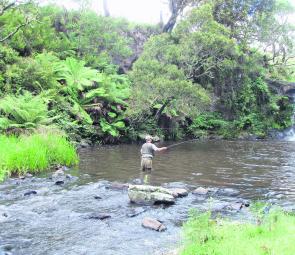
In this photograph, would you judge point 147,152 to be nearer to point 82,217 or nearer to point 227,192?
point 227,192

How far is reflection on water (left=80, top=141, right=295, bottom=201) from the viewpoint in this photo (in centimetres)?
1363

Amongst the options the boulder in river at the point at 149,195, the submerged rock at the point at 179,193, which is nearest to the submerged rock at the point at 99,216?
the boulder in river at the point at 149,195

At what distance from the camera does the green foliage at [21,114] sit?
56.1 feet

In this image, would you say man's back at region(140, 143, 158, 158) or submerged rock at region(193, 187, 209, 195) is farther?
man's back at region(140, 143, 158, 158)

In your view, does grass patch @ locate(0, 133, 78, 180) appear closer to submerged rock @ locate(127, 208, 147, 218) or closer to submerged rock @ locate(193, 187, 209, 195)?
submerged rock @ locate(127, 208, 147, 218)

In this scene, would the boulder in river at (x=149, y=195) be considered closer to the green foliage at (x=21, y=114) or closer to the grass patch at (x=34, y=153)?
the grass patch at (x=34, y=153)

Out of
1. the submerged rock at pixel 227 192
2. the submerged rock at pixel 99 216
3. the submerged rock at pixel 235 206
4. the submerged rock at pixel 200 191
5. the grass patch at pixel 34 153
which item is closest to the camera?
the submerged rock at pixel 99 216

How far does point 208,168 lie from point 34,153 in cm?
719

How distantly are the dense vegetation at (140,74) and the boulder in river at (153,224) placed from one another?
8362 mm

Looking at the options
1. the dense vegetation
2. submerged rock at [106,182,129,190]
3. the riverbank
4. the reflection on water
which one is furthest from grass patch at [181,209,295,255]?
the dense vegetation

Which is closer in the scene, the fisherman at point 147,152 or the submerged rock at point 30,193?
the submerged rock at point 30,193

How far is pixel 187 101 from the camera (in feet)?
81.7

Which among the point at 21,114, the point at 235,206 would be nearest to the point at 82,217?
the point at 235,206

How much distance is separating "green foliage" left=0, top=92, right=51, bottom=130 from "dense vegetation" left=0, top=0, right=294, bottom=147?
0.05 meters
